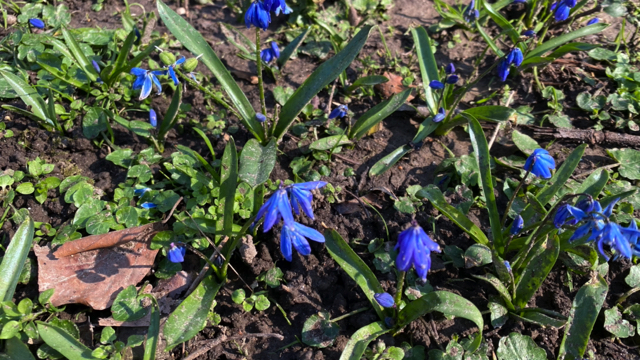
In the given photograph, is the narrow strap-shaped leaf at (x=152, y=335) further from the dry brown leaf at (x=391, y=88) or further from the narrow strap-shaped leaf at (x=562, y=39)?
the narrow strap-shaped leaf at (x=562, y=39)

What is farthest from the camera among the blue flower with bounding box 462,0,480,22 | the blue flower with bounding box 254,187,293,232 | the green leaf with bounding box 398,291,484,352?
the blue flower with bounding box 462,0,480,22

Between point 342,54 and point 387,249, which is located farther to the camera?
point 342,54

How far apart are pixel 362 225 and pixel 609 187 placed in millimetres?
1710

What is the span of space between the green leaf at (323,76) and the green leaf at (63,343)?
1743 millimetres

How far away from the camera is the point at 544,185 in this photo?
3.06 m

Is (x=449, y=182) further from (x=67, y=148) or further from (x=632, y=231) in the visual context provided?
(x=67, y=148)

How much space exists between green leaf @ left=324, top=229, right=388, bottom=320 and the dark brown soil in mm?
140

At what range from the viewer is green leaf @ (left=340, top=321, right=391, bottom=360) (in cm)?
234

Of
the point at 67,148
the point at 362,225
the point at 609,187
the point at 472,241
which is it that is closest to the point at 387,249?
the point at 362,225

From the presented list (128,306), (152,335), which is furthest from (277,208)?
(128,306)

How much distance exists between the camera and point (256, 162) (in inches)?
112

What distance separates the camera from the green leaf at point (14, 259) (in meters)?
2.53

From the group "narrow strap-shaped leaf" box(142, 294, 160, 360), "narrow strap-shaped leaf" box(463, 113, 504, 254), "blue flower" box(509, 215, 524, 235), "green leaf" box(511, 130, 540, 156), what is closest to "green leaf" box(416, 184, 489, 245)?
"narrow strap-shaped leaf" box(463, 113, 504, 254)

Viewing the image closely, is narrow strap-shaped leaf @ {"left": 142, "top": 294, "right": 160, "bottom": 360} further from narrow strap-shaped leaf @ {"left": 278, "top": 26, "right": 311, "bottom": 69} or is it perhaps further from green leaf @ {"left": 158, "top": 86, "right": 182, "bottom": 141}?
narrow strap-shaped leaf @ {"left": 278, "top": 26, "right": 311, "bottom": 69}
